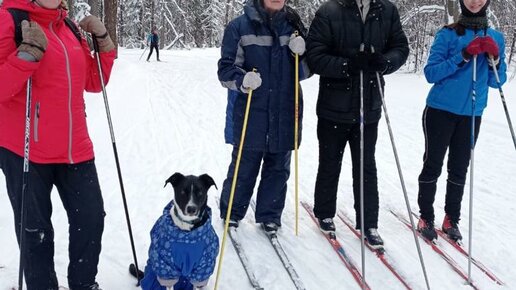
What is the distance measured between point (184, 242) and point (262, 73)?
5.75 ft

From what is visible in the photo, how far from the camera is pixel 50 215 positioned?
114 inches

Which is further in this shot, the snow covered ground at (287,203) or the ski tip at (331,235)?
the ski tip at (331,235)

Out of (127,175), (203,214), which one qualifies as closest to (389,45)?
(203,214)

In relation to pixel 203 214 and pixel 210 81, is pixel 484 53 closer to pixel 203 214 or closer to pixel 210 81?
pixel 203 214

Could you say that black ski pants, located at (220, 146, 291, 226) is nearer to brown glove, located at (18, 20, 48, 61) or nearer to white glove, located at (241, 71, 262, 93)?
white glove, located at (241, 71, 262, 93)

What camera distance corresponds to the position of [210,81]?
16.4 meters

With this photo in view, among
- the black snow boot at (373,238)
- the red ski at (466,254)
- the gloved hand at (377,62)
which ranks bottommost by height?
the red ski at (466,254)

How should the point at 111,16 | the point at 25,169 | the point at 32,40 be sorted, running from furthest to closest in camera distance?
the point at 111,16 < the point at 25,169 < the point at 32,40

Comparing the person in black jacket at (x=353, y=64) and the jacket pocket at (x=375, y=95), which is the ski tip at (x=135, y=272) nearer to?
the person in black jacket at (x=353, y=64)

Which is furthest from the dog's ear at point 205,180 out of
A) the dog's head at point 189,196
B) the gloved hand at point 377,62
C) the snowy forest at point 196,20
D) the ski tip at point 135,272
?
the snowy forest at point 196,20

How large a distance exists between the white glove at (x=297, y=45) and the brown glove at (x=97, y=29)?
5.14 ft

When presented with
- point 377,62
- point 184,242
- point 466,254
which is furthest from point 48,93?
point 466,254

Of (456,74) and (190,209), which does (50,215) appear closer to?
(190,209)

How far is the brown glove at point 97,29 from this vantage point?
3000 millimetres
